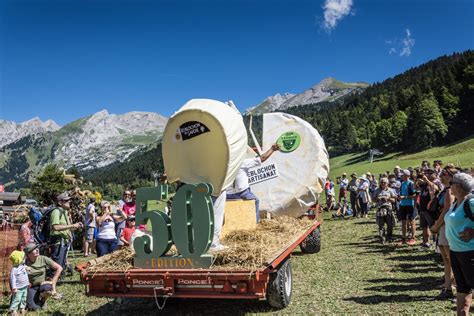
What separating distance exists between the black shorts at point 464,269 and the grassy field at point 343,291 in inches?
55.3

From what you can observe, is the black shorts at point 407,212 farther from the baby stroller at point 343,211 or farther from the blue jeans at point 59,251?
the baby stroller at point 343,211

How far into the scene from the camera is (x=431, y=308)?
618cm

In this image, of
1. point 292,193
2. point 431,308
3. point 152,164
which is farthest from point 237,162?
point 152,164

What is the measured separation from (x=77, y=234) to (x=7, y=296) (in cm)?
818

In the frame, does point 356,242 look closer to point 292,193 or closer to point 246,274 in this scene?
point 292,193

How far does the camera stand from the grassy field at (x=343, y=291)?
21.1 ft

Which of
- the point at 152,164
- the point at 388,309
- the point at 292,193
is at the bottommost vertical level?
the point at 388,309

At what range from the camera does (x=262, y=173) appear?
11742 millimetres

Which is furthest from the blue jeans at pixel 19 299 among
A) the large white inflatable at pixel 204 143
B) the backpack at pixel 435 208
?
the backpack at pixel 435 208

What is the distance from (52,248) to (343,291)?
588 centimetres

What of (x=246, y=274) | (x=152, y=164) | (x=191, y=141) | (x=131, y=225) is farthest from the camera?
(x=152, y=164)

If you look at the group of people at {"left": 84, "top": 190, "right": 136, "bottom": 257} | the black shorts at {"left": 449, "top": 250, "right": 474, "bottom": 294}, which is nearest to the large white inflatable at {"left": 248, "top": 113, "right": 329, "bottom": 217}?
the group of people at {"left": 84, "top": 190, "right": 136, "bottom": 257}

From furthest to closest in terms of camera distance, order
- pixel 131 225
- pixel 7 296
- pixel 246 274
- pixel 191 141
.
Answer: pixel 131 225, pixel 7 296, pixel 191 141, pixel 246 274

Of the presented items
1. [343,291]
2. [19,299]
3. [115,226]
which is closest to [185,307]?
[19,299]
